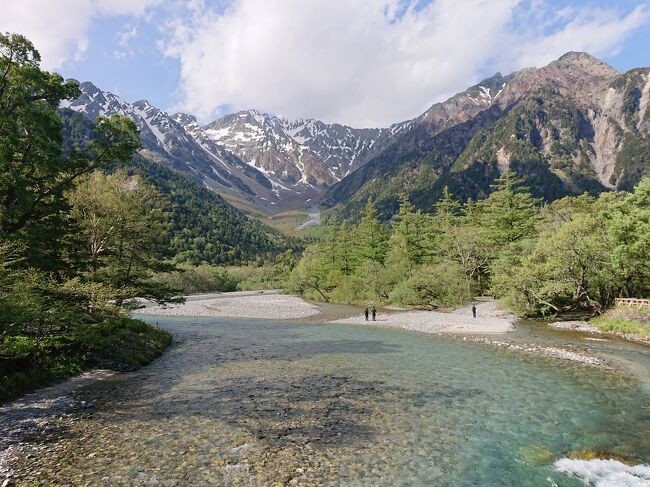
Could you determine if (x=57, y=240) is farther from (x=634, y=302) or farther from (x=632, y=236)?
(x=634, y=302)

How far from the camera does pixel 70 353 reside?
2333cm

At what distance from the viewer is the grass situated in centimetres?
1772

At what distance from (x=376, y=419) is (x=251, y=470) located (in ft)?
19.5

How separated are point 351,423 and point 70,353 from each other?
59.2ft

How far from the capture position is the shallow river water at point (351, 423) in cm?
1142

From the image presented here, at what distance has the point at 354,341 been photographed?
3416 centimetres

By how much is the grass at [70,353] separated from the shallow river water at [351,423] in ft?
7.29

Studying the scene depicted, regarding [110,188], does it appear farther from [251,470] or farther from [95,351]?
[251,470]

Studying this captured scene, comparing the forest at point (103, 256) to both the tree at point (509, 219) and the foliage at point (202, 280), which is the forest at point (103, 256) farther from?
the foliage at point (202, 280)

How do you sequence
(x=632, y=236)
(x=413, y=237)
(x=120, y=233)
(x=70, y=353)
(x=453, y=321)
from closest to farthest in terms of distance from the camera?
(x=70, y=353), (x=120, y=233), (x=632, y=236), (x=453, y=321), (x=413, y=237)

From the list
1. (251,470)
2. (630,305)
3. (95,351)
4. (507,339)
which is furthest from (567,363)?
(95,351)

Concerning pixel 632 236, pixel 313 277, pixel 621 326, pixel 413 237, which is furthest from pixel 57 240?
pixel 313 277

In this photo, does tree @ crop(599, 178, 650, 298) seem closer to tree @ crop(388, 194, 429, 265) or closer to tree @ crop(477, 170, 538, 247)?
tree @ crop(477, 170, 538, 247)

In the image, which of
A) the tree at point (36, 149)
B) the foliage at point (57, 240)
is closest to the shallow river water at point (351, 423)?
the foliage at point (57, 240)
